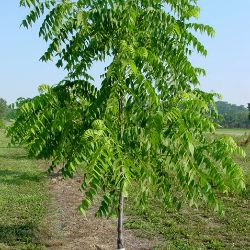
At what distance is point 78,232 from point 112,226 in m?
1.21

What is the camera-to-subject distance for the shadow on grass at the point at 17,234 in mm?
10814

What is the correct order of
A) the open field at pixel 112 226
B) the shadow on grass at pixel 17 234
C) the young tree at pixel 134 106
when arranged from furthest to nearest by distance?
the shadow on grass at pixel 17 234, the open field at pixel 112 226, the young tree at pixel 134 106

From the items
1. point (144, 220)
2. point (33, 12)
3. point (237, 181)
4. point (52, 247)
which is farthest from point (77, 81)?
point (144, 220)

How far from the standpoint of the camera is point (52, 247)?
1030 centimetres

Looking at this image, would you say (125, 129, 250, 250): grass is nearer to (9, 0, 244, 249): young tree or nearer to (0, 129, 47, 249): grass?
(0, 129, 47, 249): grass

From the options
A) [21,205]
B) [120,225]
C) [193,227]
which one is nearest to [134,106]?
[120,225]

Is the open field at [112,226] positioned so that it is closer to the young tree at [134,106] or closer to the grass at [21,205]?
the grass at [21,205]

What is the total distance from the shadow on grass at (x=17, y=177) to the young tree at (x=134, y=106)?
14104mm

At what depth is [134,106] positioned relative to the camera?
5.88 metres

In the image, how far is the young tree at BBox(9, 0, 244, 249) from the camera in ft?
18.4

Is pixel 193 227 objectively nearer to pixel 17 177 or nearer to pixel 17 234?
pixel 17 234

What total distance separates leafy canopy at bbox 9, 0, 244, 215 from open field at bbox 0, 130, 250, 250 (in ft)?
14.1

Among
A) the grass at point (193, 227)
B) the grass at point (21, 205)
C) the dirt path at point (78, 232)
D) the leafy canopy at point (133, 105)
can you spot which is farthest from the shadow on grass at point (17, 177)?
the leafy canopy at point (133, 105)

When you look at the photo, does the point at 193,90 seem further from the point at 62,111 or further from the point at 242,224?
the point at 242,224
